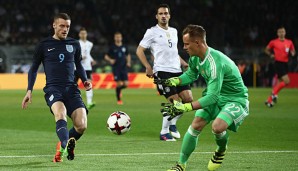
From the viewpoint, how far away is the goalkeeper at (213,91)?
8.52 metres

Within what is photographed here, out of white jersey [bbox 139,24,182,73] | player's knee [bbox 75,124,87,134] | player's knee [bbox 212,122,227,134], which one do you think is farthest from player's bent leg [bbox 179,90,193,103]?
player's knee [bbox 212,122,227,134]

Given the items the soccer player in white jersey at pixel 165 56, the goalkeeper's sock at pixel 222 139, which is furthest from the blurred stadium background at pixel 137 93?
the soccer player in white jersey at pixel 165 56

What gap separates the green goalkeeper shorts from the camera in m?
8.75

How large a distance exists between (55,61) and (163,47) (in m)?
3.84

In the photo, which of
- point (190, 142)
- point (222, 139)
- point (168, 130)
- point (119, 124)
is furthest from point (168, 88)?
point (190, 142)

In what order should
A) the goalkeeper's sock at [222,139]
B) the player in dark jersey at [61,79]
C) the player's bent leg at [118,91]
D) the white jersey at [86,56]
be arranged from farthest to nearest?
the player's bent leg at [118,91] < the white jersey at [86,56] < the player in dark jersey at [61,79] < the goalkeeper's sock at [222,139]

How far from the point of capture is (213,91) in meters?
8.41

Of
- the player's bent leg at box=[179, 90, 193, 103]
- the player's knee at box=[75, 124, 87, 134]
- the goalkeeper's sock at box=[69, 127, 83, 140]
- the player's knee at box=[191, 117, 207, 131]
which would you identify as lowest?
the player's bent leg at box=[179, 90, 193, 103]

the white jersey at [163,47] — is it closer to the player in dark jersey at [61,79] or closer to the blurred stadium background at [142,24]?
the player in dark jersey at [61,79]

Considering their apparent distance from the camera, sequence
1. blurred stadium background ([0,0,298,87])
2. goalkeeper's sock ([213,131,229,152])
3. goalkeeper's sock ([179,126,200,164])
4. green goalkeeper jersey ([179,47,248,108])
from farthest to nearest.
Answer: blurred stadium background ([0,0,298,87])
goalkeeper's sock ([213,131,229,152])
goalkeeper's sock ([179,126,200,164])
green goalkeeper jersey ([179,47,248,108])

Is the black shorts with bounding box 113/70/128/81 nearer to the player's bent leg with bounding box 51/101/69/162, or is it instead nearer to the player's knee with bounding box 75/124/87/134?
the player's knee with bounding box 75/124/87/134

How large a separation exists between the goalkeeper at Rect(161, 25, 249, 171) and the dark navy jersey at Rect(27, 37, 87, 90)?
78.9 inches

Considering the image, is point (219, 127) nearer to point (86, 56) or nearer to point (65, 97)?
point (65, 97)

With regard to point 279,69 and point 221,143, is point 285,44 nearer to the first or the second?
point 279,69
